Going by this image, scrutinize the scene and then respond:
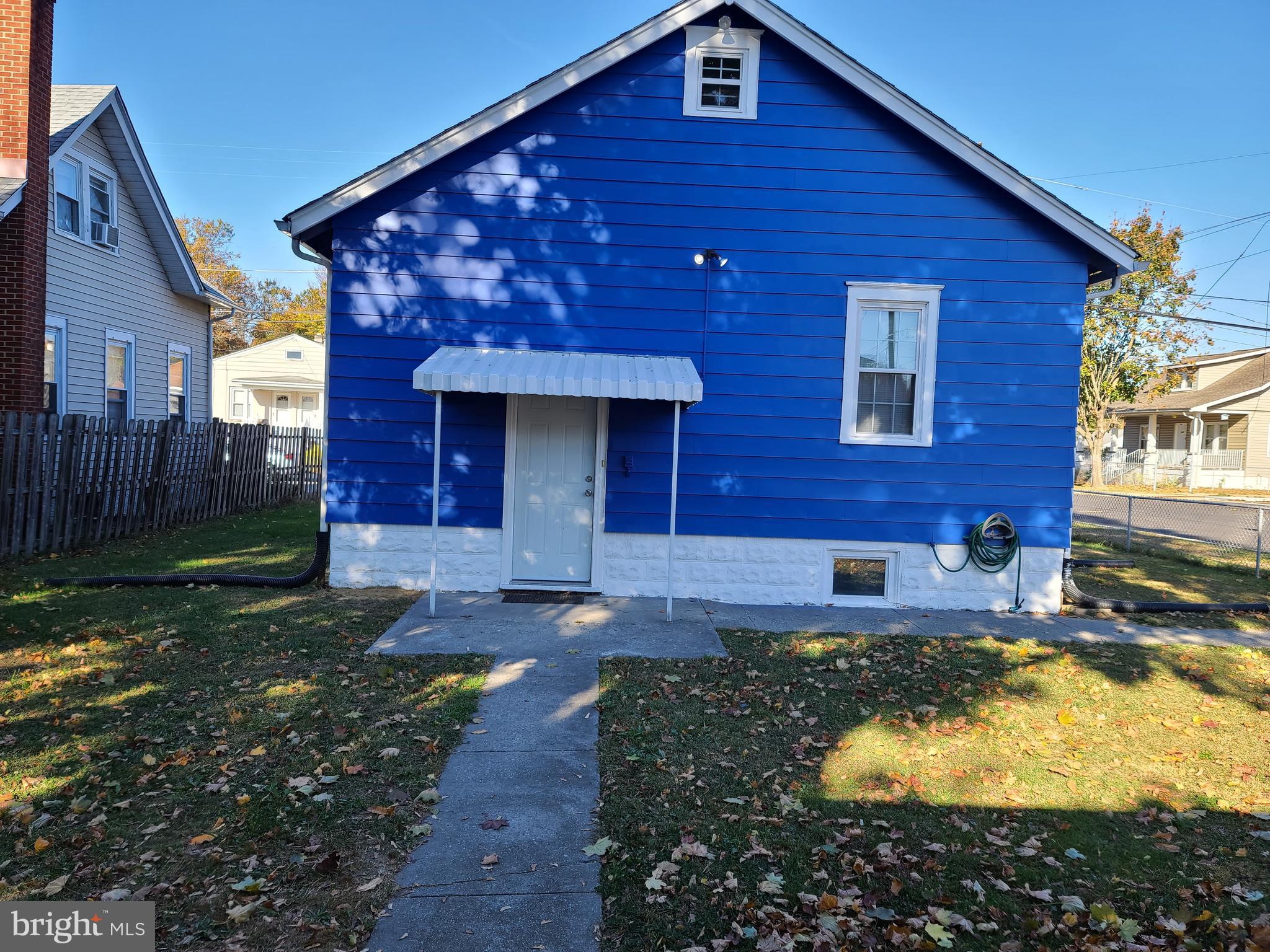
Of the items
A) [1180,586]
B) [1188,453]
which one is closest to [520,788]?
[1180,586]

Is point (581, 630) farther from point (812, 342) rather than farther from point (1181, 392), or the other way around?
point (1181, 392)

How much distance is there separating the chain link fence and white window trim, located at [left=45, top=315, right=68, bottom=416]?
1795cm

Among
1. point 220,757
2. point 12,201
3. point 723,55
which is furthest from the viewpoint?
point 12,201

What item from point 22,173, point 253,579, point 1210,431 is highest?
point 22,173

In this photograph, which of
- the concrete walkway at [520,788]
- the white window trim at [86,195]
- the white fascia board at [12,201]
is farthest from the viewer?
the white window trim at [86,195]

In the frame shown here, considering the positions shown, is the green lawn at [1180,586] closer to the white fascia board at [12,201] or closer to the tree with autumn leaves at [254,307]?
the white fascia board at [12,201]

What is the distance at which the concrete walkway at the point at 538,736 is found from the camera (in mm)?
3143

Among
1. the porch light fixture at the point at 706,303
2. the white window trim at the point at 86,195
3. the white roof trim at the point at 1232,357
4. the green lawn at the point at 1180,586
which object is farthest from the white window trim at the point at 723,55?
the white roof trim at the point at 1232,357

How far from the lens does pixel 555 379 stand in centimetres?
732

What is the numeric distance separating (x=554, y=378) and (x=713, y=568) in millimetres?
2842

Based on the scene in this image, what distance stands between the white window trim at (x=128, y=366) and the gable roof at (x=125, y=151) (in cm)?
212

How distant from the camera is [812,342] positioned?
859 cm

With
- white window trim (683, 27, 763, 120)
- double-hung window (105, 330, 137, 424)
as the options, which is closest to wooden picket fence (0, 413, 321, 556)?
double-hung window (105, 330, 137, 424)

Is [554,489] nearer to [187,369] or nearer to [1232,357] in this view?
[187,369]
